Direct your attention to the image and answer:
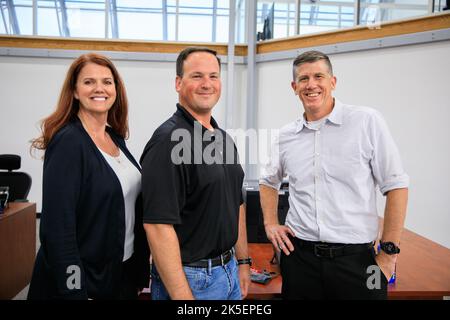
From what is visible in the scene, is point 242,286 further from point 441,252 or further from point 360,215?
point 441,252

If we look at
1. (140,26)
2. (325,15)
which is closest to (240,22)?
(325,15)

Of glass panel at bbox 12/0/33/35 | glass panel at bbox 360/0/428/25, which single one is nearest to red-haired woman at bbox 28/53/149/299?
glass panel at bbox 360/0/428/25

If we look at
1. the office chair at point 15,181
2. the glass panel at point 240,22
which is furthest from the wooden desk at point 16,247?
the glass panel at point 240,22

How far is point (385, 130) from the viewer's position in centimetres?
146

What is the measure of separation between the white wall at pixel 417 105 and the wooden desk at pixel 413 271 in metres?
1.74

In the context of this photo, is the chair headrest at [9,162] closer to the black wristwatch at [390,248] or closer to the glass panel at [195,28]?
the glass panel at [195,28]

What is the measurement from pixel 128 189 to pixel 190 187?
262mm

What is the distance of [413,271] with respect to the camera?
1778 mm

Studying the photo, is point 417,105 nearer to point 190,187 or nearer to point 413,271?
point 413,271

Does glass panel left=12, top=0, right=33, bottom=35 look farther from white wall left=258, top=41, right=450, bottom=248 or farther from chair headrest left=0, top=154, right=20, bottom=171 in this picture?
white wall left=258, top=41, right=450, bottom=248

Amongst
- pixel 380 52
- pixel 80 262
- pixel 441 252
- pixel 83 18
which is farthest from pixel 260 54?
pixel 80 262

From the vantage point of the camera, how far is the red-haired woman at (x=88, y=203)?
1.15m

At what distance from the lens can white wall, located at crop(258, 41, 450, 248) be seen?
12.2 feet

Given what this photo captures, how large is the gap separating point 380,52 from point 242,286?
145 inches
